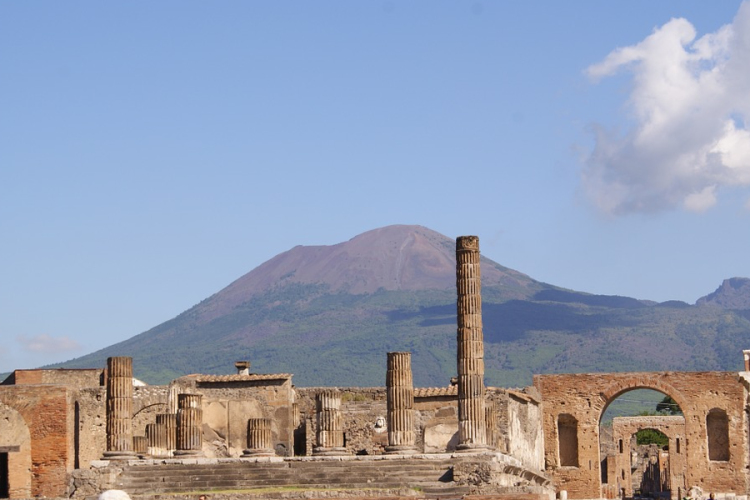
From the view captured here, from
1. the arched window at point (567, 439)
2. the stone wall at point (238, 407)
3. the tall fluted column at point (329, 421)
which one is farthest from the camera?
the arched window at point (567, 439)

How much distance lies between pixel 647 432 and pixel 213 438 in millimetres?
58808

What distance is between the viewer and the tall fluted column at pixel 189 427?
1686 inches

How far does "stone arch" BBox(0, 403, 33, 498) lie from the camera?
152 ft

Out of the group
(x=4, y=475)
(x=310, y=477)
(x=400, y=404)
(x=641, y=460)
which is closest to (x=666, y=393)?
(x=400, y=404)

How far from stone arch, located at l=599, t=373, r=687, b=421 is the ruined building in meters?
0.05

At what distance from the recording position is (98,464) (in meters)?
41.2

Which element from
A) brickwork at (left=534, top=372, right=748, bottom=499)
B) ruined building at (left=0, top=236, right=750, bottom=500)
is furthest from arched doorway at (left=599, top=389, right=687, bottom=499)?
ruined building at (left=0, top=236, right=750, bottom=500)

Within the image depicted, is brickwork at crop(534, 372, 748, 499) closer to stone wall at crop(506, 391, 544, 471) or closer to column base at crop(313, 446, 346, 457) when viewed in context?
stone wall at crop(506, 391, 544, 471)

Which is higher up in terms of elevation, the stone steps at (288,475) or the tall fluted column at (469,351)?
the tall fluted column at (469,351)

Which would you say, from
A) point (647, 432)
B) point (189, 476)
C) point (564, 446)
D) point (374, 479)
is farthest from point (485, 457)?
point (647, 432)

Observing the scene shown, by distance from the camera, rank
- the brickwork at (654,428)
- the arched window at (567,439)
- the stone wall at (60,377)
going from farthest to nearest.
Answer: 1. the brickwork at (654,428)
2. the arched window at (567,439)
3. the stone wall at (60,377)

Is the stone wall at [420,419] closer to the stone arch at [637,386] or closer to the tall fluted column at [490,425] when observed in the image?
the tall fluted column at [490,425]

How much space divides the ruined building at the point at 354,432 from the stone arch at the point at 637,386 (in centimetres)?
5

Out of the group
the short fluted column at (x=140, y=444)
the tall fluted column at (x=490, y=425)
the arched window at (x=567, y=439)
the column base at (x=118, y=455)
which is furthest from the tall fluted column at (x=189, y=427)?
the arched window at (x=567, y=439)
